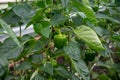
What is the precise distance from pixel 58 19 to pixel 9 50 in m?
0.22

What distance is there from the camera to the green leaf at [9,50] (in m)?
1.09

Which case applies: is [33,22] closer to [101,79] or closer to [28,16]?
[28,16]

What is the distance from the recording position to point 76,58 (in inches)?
41.9

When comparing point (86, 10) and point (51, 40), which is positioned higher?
point (86, 10)

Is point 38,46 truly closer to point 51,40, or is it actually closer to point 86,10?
point 51,40

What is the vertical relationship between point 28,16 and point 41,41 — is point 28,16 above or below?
above

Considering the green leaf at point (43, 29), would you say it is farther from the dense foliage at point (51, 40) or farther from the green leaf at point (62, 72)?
the green leaf at point (62, 72)

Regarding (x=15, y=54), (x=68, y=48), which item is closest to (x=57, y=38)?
(x=68, y=48)

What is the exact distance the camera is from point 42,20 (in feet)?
3.62

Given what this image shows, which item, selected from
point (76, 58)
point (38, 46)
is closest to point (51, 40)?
point (38, 46)

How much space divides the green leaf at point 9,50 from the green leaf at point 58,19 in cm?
16

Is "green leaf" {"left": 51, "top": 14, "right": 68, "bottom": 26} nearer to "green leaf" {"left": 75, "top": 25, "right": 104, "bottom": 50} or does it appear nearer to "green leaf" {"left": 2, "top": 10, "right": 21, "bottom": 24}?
"green leaf" {"left": 75, "top": 25, "right": 104, "bottom": 50}

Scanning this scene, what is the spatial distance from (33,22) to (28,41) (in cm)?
12

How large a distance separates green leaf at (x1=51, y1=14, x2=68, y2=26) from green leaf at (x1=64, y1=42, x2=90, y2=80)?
0.09 m
